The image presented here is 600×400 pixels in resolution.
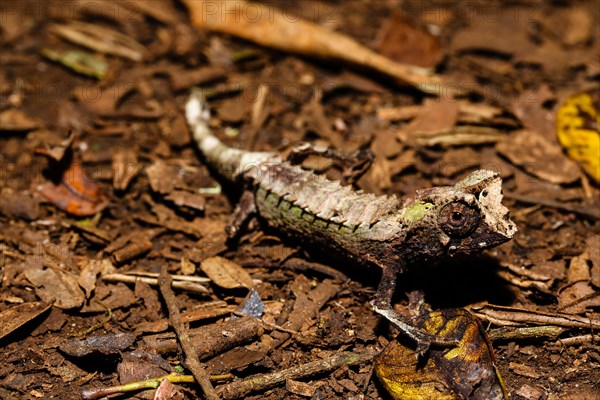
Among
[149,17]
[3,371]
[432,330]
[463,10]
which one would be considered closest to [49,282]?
[3,371]

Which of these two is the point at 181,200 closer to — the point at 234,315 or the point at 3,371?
the point at 234,315

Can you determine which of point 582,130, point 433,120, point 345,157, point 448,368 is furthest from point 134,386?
point 582,130

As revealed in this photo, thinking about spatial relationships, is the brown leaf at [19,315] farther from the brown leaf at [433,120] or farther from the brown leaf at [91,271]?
the brown leaf at [433,120]

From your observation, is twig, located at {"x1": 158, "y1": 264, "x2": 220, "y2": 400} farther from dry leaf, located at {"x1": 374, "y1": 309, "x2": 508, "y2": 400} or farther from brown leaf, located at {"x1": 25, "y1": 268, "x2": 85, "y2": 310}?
dry leaf, located at {"x1": 374, "y1": 309, "x2": 508, "y2": 400}

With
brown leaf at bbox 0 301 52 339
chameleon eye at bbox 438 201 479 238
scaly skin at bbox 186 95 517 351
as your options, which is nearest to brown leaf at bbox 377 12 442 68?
scaly skin at bbox 186 95 517 351

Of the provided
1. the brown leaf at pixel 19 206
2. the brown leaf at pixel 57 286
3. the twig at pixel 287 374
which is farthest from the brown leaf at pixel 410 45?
the brown leaf at pixel 57 286

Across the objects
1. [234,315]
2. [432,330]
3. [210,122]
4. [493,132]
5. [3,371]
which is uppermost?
[493,132]
